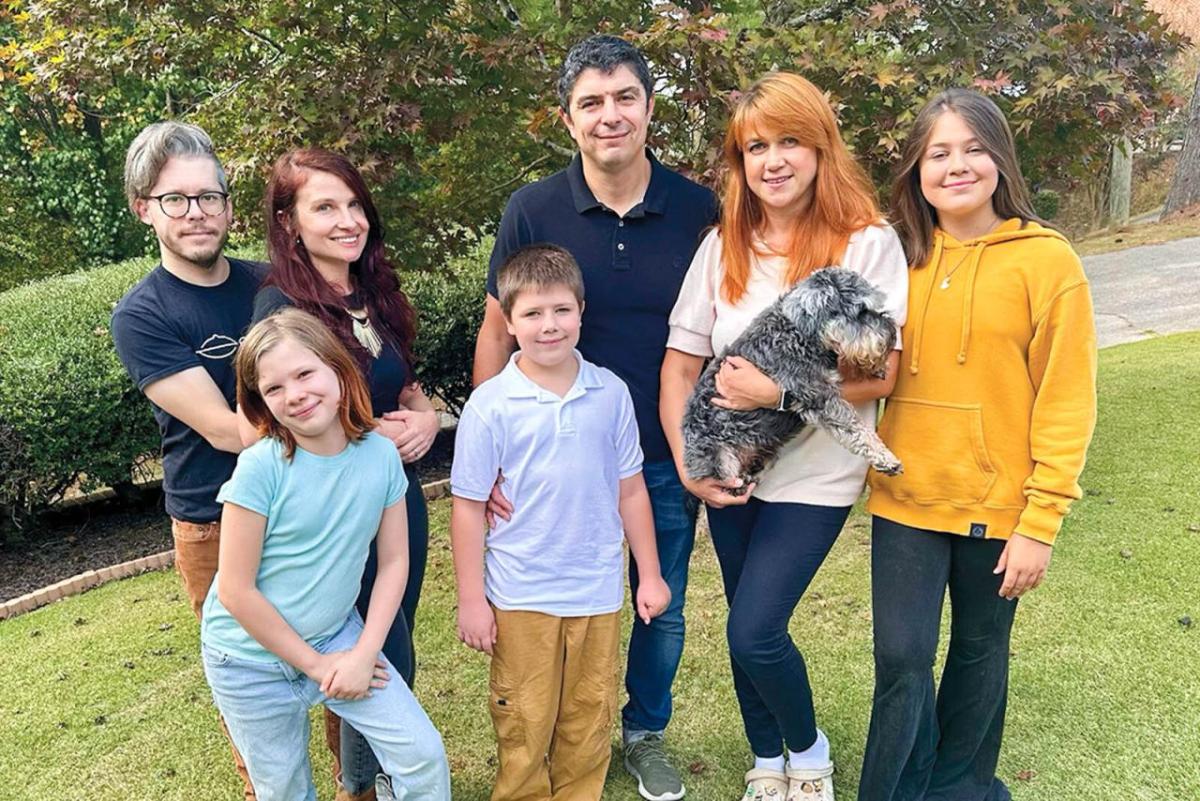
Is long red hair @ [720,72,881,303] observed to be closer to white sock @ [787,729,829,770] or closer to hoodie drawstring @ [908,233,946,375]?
hoodie drawstring @ [908,233,946,375]

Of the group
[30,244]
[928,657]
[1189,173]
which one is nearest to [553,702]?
[928,657]

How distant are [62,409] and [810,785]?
525 cm

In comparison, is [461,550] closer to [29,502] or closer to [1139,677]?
[1139,677]

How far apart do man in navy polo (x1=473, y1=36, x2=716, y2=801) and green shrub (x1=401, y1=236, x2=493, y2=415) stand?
161 inches

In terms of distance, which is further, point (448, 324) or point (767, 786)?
point (448, 324)

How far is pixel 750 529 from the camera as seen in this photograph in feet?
8.76

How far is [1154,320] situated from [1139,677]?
970 cm

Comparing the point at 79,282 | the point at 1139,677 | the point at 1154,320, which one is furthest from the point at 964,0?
the point at 1154,320

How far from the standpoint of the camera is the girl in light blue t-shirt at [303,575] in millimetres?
2137

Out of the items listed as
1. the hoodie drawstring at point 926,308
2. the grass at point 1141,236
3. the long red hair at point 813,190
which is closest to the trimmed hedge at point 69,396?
the long red hair at point 813,190

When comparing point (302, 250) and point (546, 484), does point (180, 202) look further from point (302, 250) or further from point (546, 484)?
point (546, 484)

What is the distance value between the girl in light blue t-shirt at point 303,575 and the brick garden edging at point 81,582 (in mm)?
3021

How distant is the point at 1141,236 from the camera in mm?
17250

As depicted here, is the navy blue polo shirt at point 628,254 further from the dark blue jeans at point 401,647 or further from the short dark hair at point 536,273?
the dark blue jeans at point 401,647
